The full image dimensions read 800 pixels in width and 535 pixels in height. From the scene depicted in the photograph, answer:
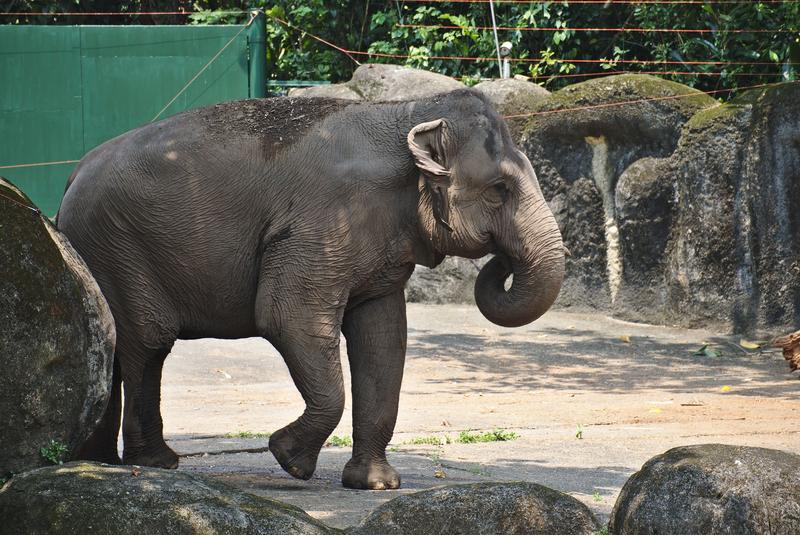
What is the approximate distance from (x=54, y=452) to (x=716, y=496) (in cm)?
277

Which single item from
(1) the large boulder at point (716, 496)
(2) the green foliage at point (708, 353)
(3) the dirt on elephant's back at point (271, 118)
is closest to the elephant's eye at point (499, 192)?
(3) the dirt on elephant's back at point (271, 118)

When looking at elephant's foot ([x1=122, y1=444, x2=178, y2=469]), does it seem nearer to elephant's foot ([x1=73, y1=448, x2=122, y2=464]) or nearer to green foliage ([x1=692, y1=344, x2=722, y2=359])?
elephant's foot ([x1=73, y1=448, x2=122, y2=464])

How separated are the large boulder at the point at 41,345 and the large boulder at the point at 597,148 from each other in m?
10.4

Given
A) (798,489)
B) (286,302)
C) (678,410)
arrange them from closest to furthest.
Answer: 1. (798,489)
2. (286,302)
3. (678,410)

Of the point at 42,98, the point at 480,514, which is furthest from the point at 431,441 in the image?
the point at 42,98

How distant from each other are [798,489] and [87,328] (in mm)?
3097

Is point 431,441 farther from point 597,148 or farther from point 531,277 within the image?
point 597,148

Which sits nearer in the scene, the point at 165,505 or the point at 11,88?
the point at 165,505

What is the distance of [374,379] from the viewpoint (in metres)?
7.07

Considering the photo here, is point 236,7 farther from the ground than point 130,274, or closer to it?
farther from the ground

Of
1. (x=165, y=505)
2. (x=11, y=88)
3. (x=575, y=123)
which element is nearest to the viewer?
(x=165, y=505)

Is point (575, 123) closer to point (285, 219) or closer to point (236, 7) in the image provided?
point (236, 7)

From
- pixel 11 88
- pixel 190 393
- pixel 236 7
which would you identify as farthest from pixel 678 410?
pixel 236 7

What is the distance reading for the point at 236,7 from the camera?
1939cm
